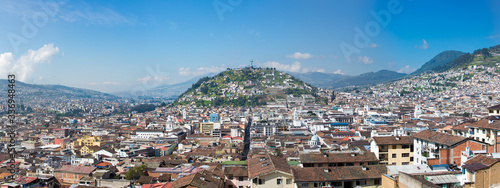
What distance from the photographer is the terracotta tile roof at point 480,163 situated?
333 inches

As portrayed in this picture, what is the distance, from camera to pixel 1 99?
79.1 meters

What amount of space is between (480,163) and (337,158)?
16.4 feet

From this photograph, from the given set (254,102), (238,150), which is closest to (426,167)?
(238,150)

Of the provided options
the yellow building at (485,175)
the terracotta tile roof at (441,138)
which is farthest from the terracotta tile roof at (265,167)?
the terracotta tile roof at (441,138)

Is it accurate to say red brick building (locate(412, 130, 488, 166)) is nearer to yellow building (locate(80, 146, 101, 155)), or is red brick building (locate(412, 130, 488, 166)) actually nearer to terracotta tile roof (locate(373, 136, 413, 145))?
terracotta tile roof (locate(373, 136, 413, 145))

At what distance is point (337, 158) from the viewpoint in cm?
1303

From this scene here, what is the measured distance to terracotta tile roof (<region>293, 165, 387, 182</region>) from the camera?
1080 centimetres

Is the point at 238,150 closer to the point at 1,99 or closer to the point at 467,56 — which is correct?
the point at 1,99

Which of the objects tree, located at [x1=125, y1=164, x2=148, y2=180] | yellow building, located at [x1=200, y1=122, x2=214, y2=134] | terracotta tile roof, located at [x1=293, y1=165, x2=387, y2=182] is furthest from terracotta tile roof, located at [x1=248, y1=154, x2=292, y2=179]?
yellow building, located at [x1=200, y1=122, x2=214, y2=134]

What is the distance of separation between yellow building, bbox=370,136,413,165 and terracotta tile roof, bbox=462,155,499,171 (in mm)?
4824

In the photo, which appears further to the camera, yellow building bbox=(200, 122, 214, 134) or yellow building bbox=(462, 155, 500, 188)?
yellow building bbox=(200, 122, 214, 134)

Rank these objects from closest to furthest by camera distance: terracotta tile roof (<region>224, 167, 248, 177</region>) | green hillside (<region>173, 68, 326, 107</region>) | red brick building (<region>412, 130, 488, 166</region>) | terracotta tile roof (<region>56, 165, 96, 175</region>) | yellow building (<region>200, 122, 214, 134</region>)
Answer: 1. red brick building (<region>412, 130, 488, 166</region>)
2. terracotta tile roof (<region>224, 167, 248, 177</region>)
3. terracotta tile roof (<region>56, 165, 96, 175</region>)
4. yellow building (<region>200, 122, 214, 134</region>)
5. green hillside (<region>173, 68, 326, 107</region>)

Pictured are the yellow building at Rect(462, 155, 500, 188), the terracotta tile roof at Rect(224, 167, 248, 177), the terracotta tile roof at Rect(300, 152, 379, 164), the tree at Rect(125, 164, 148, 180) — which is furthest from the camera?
the tree at Rect(125, 164, 148, 180)

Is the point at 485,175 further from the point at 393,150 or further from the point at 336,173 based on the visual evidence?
the point at 393,150
